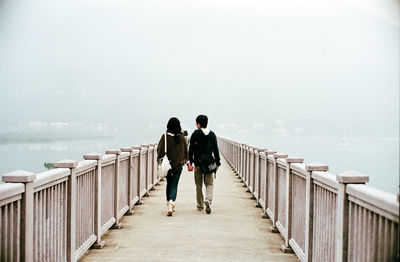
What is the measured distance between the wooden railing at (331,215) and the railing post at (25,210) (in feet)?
8.36

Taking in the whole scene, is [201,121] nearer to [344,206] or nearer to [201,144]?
[201,144]

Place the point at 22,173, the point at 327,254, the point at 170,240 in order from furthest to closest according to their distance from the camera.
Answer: the point at 170,240, the point at 327,254, the point at 22,173

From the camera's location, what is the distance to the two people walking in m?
9.01

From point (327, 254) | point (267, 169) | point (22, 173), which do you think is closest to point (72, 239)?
point (22, 173)

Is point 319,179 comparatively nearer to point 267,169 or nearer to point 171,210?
point 267,169

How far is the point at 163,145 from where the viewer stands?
29.5 feet

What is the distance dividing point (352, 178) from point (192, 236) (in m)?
4.07

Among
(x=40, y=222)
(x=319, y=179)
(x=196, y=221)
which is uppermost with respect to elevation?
(x=319, y=179)

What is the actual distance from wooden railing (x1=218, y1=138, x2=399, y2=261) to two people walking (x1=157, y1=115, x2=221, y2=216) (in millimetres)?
1771

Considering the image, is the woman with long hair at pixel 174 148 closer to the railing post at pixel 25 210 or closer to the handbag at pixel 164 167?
the handbag at pixel 164 167

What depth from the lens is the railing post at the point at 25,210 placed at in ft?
12.4

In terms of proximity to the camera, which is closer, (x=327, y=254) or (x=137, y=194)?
(x=327, y=254)

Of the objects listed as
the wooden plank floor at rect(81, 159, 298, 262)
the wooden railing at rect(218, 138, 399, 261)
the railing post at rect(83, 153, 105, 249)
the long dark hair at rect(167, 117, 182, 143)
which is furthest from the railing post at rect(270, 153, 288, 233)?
the railing post at rect(83, 153, 105, 249)

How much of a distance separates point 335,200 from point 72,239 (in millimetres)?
→ 2862
